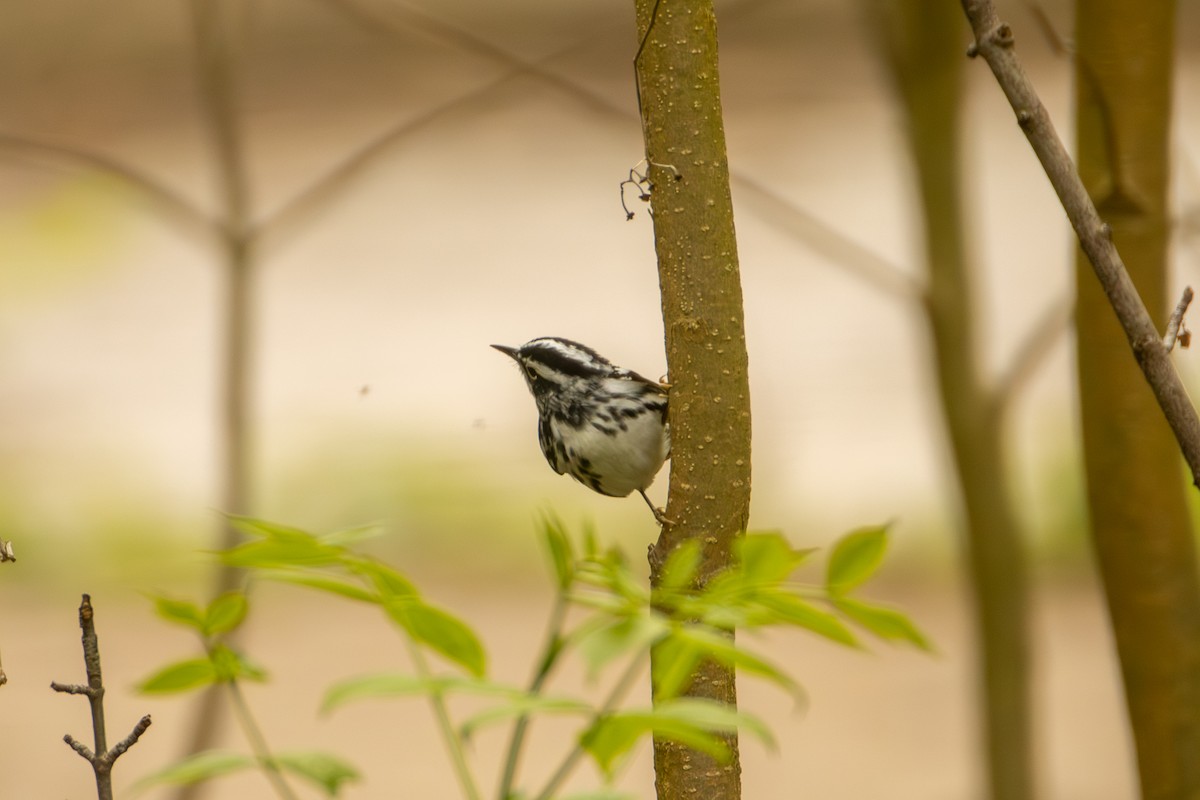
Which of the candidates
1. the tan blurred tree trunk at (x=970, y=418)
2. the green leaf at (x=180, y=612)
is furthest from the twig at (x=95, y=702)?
the tan blurred tree trunk at (x=970, y=418)

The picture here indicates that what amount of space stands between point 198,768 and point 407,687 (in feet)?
0.17

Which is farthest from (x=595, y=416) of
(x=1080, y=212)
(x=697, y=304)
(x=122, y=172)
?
(x=122, y=172)

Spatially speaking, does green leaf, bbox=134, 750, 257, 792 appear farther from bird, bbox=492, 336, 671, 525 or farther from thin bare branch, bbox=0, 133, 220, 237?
thin bare branch, bbox=0, 133, 220, 237

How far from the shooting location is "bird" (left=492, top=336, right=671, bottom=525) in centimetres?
90

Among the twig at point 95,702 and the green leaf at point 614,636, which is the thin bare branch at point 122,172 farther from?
the green leaf at point 614,636

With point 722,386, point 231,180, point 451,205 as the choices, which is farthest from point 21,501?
point 722,386

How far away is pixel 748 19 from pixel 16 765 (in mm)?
1104

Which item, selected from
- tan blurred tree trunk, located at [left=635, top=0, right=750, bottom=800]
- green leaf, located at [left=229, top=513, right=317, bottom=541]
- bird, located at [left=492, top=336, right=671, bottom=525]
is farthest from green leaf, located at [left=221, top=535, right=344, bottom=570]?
bird, located at [left=492, top=336, right=671, bottom=525]

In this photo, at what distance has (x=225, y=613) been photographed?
0.30 m

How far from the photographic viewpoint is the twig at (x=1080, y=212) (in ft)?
1.51

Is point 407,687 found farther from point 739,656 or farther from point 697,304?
point 697,304

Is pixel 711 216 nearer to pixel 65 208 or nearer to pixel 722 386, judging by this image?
pixel 722 386

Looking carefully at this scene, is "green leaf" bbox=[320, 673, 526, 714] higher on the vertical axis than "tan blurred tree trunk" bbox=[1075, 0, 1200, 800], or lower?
lower

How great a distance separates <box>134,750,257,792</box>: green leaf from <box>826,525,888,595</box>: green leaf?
134 mm
